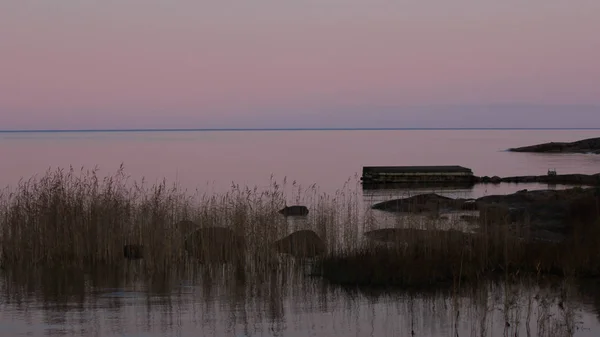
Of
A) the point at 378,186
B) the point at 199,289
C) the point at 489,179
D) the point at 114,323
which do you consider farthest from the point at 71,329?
the point at 489,179

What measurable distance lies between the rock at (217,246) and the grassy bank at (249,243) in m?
0.13

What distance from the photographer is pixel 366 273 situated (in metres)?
16.1

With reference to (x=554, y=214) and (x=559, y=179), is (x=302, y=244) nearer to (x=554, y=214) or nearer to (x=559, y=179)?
(x=554, y=214)

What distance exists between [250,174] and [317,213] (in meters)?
41.5

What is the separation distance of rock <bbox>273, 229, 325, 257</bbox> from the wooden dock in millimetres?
33227

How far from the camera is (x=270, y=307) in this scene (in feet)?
46.8

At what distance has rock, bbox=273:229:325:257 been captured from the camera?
1867 centimetres

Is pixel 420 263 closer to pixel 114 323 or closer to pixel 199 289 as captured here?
pixel 199 289

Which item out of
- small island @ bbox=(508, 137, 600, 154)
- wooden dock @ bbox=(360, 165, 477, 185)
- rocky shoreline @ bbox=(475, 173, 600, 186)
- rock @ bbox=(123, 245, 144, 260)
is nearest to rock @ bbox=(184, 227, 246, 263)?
rock @ bbox=(123, 245, 144, 260)

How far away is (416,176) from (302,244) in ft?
115

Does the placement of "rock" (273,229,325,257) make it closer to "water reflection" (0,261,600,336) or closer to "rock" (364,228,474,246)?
"water reflection" (0,261,600,336)

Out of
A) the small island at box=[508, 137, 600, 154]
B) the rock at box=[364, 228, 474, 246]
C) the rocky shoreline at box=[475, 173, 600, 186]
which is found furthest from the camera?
the small island at box=[508, 137, 600, 154]

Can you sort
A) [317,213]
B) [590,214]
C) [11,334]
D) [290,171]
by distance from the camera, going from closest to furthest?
[11,334] < [317,213] < [590,214] < [290,171]

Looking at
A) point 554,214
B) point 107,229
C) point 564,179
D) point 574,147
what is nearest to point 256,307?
point 107,229
